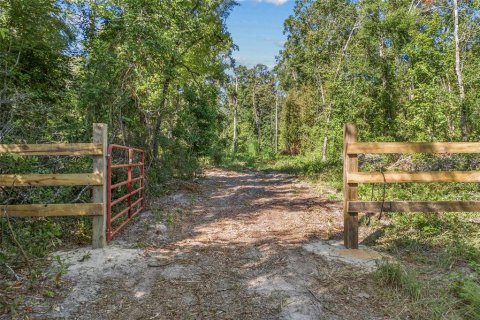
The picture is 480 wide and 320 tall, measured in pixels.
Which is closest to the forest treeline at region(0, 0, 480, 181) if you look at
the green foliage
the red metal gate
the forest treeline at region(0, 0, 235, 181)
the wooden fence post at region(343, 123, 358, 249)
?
the forest treeline at region(0, 0, 235, 181)

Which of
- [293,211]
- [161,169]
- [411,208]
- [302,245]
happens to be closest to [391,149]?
[411,208]

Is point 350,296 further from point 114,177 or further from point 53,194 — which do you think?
point 114,177

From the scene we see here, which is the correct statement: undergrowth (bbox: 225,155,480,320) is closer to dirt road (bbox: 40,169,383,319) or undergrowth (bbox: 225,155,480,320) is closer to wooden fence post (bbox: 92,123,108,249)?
dirt road (bbox: 40,169,383,319)

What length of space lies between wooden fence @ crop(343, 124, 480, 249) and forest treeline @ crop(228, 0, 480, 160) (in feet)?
30.6

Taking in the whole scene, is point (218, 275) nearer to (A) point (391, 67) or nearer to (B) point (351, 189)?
(B) point (351, 189)

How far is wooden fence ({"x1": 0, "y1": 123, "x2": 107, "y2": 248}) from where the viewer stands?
4.10m

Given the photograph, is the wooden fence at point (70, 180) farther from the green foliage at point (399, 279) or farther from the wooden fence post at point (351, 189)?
the green foliage at point (399, 279)

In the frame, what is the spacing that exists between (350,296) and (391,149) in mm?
2060

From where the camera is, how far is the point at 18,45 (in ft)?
22.9

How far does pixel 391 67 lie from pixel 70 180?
17.4m

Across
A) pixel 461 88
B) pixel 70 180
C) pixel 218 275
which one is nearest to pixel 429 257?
pixel 218 275

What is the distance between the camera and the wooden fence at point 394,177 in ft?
13.6

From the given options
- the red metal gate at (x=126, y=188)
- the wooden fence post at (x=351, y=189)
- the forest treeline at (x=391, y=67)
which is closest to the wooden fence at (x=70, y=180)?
the red metal gate at (x=126, y=188)

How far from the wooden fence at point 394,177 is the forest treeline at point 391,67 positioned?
9.34 metres
